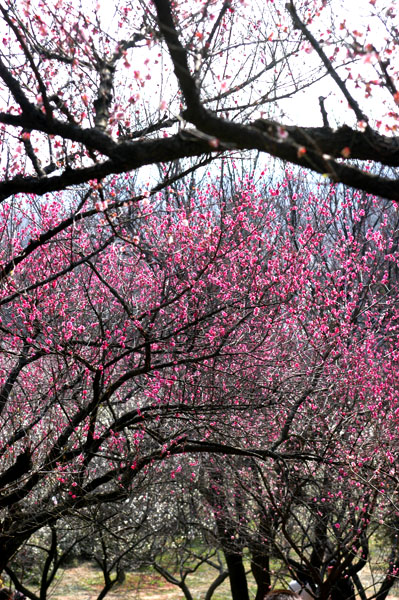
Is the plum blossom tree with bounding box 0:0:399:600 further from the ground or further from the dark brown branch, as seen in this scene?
the ground

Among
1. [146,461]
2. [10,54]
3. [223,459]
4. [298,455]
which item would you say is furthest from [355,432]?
[10,54]

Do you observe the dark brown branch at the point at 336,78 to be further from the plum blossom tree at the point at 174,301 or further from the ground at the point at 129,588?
the ground at the point at 129,588

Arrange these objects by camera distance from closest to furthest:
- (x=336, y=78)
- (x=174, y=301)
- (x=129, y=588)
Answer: (x=336, y=78)
(x=174, y=301)
(x=129, y=588)

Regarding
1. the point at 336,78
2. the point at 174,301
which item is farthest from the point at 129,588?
the point at 336,78

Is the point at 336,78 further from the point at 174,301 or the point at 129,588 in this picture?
the point at 129,588

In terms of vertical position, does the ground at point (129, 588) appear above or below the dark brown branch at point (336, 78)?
below

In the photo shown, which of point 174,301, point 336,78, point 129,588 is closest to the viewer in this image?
point 336,78

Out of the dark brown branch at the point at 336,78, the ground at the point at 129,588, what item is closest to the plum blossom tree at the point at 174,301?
the dark brown branch at the point at 336,78

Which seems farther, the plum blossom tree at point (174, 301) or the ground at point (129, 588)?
the ground at point (129, 588)

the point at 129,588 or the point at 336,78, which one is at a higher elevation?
the point at 336,78

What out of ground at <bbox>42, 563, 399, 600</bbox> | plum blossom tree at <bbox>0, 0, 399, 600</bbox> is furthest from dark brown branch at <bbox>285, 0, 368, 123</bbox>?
ground at <bbox>42, 563, 399, 600</bbox>

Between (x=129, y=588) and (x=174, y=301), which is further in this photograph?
(x=129, y=588)

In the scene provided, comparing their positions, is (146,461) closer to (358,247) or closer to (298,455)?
(298,455)

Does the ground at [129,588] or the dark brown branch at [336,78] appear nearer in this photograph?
the dark brown branch at [336,78]
